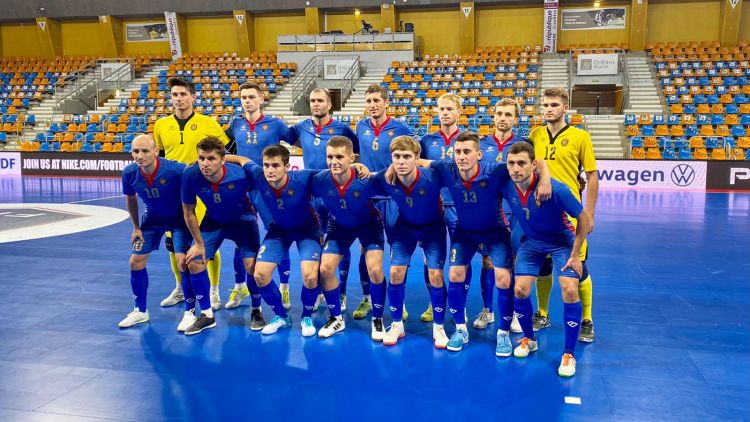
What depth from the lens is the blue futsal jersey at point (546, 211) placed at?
416cm

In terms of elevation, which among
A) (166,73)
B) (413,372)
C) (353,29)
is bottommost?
(413,372)

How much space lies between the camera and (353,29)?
28891 millimetres

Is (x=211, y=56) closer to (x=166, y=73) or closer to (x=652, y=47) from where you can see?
(x=166, y=73)

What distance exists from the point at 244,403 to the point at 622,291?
14.5 ft

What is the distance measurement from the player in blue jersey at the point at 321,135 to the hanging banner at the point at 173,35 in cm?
2707

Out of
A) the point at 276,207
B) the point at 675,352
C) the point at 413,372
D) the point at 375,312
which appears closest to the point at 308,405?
the point at 413,372

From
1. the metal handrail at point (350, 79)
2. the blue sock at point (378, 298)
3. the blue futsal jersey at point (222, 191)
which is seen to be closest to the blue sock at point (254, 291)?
the blue futsal jersey at point (222, 191)

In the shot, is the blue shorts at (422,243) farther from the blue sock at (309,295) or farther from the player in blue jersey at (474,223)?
the blue sock at (309,295)

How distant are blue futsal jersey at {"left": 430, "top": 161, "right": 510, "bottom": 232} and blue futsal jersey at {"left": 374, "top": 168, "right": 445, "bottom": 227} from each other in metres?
0.10

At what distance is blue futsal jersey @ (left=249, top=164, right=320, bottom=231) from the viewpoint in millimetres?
5012

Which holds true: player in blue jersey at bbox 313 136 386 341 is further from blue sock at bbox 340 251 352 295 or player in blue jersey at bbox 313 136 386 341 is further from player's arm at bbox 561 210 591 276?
player's arm at bbox 561 210 591 276

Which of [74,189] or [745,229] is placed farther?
[74,189]

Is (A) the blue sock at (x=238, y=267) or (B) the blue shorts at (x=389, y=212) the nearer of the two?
(B) the blue shorts at (x=389, y=212)

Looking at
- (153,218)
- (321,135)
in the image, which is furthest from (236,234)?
(321,135)
